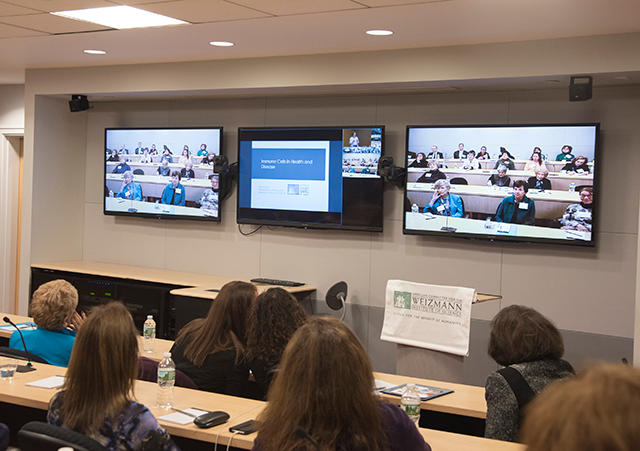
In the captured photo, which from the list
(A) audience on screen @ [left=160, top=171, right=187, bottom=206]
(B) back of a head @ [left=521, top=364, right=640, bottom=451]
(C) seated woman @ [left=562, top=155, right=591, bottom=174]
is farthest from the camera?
(A) audience on screen @ [left=160, top=171, right=187, bottom=206]

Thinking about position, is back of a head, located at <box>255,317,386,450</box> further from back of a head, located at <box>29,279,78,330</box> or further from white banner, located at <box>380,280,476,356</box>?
white banner, located at <box>380,280,476,356</box>

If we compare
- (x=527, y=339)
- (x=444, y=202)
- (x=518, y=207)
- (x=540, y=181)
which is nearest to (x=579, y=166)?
(x=540, y=181)

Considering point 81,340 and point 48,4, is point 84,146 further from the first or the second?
point 81,340

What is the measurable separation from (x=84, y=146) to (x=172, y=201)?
4.98 feet

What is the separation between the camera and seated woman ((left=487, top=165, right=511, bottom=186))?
533 cm

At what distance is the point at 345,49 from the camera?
Result: 528 centimetres

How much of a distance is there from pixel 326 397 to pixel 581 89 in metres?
3.69

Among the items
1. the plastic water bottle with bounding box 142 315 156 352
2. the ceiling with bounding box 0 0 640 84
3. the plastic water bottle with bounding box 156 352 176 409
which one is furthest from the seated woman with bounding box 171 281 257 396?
the ceiling with bounding box 0 0 640 84

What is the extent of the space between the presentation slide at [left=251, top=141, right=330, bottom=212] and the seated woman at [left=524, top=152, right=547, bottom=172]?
1.83 meters

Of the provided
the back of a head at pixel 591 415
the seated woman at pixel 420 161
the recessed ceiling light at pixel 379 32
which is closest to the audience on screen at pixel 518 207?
the seated woman at pixel 420 161

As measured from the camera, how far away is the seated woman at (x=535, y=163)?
519 centimetres

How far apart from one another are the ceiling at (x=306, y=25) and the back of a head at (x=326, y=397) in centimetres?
268

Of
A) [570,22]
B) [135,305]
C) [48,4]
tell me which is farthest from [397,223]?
[48,4]

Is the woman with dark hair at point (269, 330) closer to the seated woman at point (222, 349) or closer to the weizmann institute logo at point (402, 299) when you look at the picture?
the seated woman at point (222, 349)
